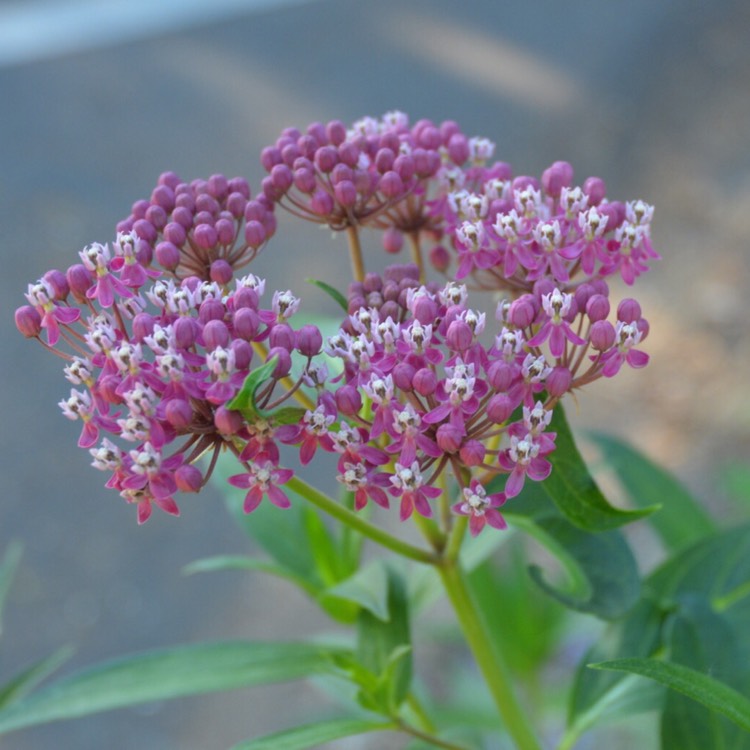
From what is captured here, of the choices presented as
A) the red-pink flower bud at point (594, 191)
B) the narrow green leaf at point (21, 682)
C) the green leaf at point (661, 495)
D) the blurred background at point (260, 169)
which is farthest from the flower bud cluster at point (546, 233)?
the blurred background at point (260, 169)

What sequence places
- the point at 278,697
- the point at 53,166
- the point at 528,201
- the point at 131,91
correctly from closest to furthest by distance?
1. the point at 528,201
2. the point at 278,697
3. the point at 53,166
4. the point at 131,91

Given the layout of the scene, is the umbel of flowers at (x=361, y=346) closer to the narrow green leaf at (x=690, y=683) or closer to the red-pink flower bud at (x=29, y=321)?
the red-pink flower bud at (x=29, y=321)

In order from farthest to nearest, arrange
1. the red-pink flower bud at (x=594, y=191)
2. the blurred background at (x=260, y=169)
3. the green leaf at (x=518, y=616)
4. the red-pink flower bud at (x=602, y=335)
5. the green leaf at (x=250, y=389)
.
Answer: the blurred background at (x=260, y=169) → the green leaf at (x=518, y=616) → the red-pink flower bud at (x=594, y=191) → the red-pink flower bud at (x=602, y=335) → the green leaf at (x=250, y=389)

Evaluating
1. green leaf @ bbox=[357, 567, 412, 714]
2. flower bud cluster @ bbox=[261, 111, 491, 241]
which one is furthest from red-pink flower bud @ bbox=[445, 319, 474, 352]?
green leaf @ bbox=[357, 567, 412, 714]

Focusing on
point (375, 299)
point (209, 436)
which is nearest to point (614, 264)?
point (375, 299)

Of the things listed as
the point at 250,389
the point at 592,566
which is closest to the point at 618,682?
the point at 592,566

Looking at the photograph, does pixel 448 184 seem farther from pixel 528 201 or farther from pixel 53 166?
pixel 53 166
